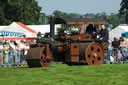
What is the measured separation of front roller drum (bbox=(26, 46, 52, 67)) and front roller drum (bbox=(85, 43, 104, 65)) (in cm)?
157

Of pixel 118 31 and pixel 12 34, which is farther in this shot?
pixel 118 31

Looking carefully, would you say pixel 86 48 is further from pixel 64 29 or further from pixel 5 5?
pixel 5 5

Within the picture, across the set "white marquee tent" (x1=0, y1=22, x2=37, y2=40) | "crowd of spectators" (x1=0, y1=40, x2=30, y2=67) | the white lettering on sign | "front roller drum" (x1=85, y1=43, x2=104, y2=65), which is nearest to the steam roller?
"front roller drum" (x1=85, y1=43, x2=104, y2=65)

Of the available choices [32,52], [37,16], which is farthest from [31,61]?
[37,16]

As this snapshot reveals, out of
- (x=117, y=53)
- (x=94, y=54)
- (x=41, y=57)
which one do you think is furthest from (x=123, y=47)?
(x=41, y=57)

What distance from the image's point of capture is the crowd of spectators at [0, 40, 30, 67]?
24.5 m

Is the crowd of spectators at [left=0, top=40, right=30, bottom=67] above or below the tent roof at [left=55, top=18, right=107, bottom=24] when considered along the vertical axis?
below

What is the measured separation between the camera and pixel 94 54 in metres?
19.9

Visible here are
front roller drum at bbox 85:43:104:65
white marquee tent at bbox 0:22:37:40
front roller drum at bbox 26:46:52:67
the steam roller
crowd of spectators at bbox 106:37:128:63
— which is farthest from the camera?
white marquee tent at bbox 0:22:37:40

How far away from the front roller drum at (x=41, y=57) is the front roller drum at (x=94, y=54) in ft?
5.15

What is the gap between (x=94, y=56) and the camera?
1984 centimetres

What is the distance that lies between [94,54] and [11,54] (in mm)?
6628

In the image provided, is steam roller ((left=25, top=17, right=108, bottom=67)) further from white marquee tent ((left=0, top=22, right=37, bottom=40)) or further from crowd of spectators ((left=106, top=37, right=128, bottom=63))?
white marquee tent ((left=0, top=22, right=37, bottom=40))

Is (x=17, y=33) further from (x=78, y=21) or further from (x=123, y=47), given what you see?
(x=78, y=21)
